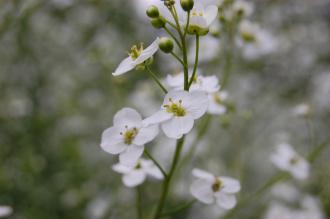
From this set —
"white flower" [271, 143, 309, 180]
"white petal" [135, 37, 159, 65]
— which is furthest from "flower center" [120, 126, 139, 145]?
"white flower" [271, 143, 309, 180]

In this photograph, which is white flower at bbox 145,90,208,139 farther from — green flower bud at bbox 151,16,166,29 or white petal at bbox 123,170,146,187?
white petal at bbox 123,170,146,187

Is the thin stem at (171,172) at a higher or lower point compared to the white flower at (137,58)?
lower

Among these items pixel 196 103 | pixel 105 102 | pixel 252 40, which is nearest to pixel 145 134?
pixel 196 103

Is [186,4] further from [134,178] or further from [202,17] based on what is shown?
[134,178]

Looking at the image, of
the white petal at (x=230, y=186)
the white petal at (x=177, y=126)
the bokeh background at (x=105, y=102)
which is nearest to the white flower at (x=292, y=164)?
the bokeh background at (x=105, y=102)

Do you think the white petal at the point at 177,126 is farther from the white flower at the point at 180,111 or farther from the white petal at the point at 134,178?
the white petal at the point at 134,178

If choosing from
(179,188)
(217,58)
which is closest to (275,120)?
(179,188)

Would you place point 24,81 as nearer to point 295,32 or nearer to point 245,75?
point 245,75
